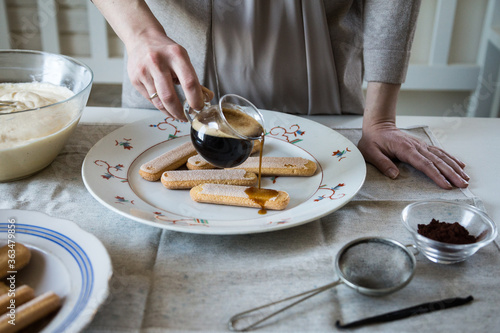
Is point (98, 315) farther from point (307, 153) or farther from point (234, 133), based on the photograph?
point (307, 153)

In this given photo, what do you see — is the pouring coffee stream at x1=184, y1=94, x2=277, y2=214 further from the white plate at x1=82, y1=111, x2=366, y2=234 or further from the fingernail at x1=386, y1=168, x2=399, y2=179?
the fingernail at x1=386, y1=168, x2=399, y2=179

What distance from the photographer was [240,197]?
35.9 inches

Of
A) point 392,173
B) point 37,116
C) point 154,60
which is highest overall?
point 154,60

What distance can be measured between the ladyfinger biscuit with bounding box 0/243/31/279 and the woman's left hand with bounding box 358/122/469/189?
749mm

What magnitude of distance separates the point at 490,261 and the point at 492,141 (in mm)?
561

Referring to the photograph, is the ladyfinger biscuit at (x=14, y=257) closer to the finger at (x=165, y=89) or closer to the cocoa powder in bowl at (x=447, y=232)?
the finger at (x=165, y=89)

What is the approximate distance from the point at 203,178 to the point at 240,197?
0.11 meters

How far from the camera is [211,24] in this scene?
125cm

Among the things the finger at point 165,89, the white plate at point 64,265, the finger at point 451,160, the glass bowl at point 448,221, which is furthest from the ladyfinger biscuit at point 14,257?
the finger at point 451,160

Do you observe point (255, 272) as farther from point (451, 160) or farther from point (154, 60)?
point (451, 160)

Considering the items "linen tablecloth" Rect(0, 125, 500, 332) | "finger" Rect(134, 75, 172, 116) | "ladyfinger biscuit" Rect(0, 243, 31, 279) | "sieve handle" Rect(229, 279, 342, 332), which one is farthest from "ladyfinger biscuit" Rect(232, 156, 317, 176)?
"ladyfinger biscuit" Rect(0, 243, 31, 279)

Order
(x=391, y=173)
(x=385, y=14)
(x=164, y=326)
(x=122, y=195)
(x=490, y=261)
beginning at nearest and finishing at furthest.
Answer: (x=164, y=326) → (x=490, y=261) → (x=122, y=195) → (x=391, y=173) → (x=385, y=14)

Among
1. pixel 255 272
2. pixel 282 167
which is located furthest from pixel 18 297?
pixel 282 167

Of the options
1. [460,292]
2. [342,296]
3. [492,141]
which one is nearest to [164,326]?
[342,296]
